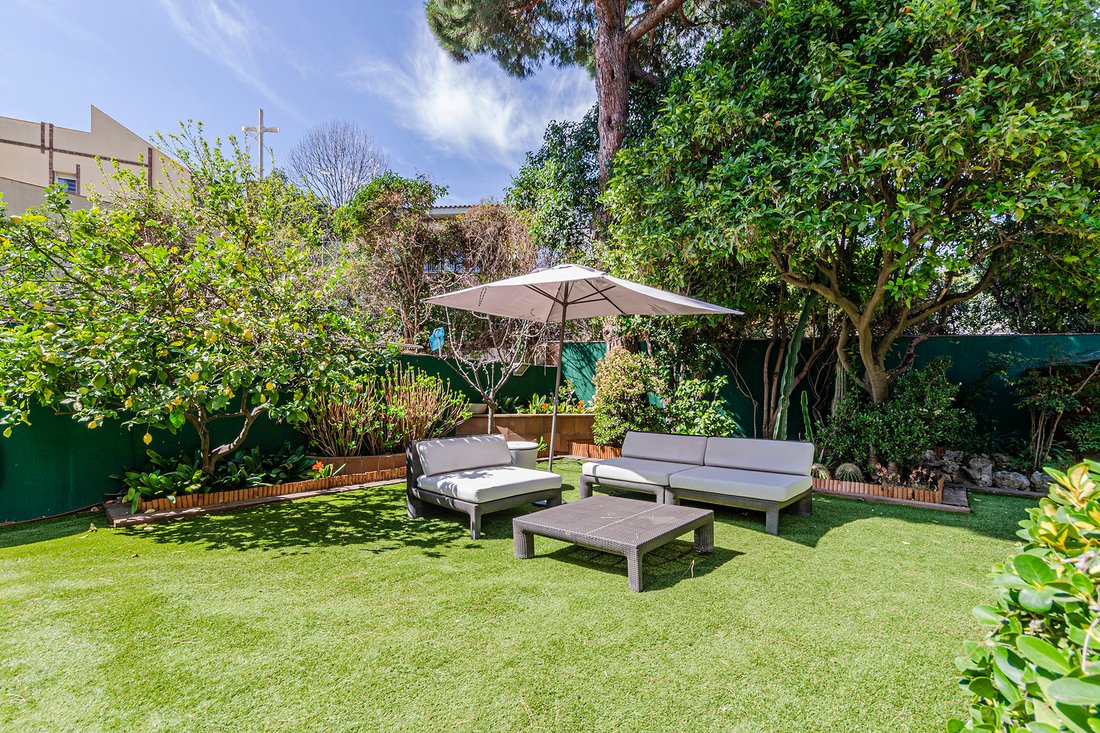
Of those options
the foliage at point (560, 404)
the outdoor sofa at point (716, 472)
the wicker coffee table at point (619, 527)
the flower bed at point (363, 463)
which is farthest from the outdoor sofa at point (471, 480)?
the foliage at point (560, 404)

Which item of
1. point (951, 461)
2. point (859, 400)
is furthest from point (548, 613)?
point (951, 461)

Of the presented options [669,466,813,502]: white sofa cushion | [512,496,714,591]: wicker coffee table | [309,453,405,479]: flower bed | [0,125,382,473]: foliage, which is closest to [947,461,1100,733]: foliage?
[512,496,714,591]: wicker coffee table

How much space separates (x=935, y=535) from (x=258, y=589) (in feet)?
17.3

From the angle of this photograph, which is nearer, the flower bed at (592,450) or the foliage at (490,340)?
the flower bed at (592,450)

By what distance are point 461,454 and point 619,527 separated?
2062mm

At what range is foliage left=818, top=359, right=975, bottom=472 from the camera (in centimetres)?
619

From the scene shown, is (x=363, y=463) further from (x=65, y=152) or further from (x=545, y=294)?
(x=65, y=152)

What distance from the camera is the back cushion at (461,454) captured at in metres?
5.05

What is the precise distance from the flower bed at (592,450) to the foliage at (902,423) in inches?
113

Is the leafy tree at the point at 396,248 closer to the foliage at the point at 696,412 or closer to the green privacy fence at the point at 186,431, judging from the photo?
the green privacy fence at the point at 186,431

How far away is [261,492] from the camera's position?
18.7 ft

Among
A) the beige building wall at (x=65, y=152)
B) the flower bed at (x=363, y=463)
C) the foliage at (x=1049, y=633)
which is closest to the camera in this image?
the foliage at (x=1049, y=633)

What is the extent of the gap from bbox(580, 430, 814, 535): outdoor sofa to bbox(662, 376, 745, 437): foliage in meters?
1.82

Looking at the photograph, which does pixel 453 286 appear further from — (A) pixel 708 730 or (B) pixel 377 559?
(A) pixel 708 730
